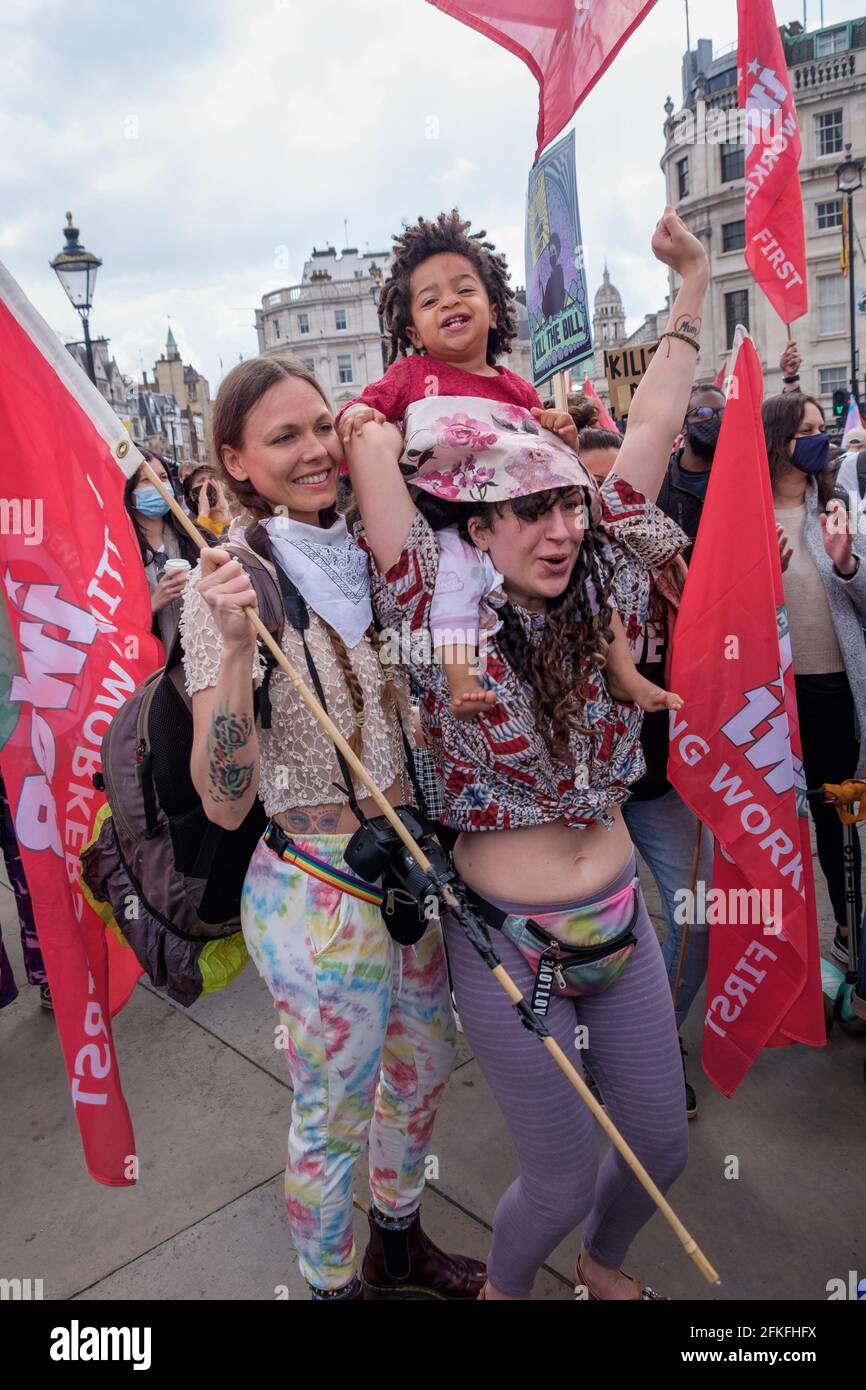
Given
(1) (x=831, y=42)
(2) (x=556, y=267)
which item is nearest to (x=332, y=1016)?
(2) (x=556, y=267)

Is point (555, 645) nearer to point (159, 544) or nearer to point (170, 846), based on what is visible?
point (170, 846)

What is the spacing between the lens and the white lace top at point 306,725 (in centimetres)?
186

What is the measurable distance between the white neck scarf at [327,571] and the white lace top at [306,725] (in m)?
0.05

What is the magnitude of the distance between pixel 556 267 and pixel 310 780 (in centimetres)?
257

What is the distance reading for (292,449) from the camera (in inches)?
75.0

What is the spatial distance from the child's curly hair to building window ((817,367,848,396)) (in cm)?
3652

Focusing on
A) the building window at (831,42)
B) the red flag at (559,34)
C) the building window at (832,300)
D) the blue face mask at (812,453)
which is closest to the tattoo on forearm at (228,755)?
the red flag at (559,34)

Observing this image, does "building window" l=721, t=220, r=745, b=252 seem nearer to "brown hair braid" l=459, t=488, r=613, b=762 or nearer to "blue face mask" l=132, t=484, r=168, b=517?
"blue face mask" l=132, t=484, r=168, b=517

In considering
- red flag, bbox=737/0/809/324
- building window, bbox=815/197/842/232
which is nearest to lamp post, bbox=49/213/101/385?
red flag, bbox=737/0/809/324

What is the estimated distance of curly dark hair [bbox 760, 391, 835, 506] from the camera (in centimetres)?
354

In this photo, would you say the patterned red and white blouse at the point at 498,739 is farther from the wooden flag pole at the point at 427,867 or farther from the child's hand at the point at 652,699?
the wooden flag pole at the point at 427,867
